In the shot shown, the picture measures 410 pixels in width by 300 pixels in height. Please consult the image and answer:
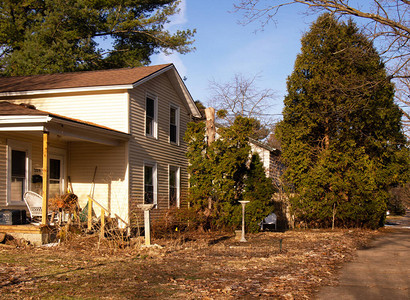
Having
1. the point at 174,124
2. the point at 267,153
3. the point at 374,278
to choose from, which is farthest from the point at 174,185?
the point at 374,278

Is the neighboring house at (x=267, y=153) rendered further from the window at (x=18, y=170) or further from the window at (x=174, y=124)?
the window at (x=18, y=170)

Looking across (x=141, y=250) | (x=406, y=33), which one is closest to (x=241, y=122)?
(x=406, y=33)

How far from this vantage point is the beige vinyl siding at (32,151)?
41.0 ft

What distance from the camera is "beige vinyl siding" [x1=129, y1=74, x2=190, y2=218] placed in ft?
49.1

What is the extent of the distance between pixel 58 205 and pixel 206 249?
435cm

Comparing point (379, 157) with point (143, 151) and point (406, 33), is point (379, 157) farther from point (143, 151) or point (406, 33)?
point (143, 151)

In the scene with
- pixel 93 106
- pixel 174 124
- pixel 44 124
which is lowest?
pixel 44 124

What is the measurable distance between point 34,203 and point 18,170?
142cm

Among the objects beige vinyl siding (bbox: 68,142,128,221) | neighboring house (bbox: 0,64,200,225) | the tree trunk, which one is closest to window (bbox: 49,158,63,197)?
neighboring house (bbox: 0,64,200,225)

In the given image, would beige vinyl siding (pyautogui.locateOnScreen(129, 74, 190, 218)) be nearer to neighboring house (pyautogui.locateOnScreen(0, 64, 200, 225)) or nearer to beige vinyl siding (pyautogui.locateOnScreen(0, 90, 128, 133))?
neighboring house (pyautogui.locateOnScreen(0, 64, 200, 225))

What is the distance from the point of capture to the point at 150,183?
16.2m

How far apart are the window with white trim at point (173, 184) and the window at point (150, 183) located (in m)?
1.27

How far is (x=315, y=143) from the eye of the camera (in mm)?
19578

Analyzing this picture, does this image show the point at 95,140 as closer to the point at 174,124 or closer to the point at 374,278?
the point at 174,124
